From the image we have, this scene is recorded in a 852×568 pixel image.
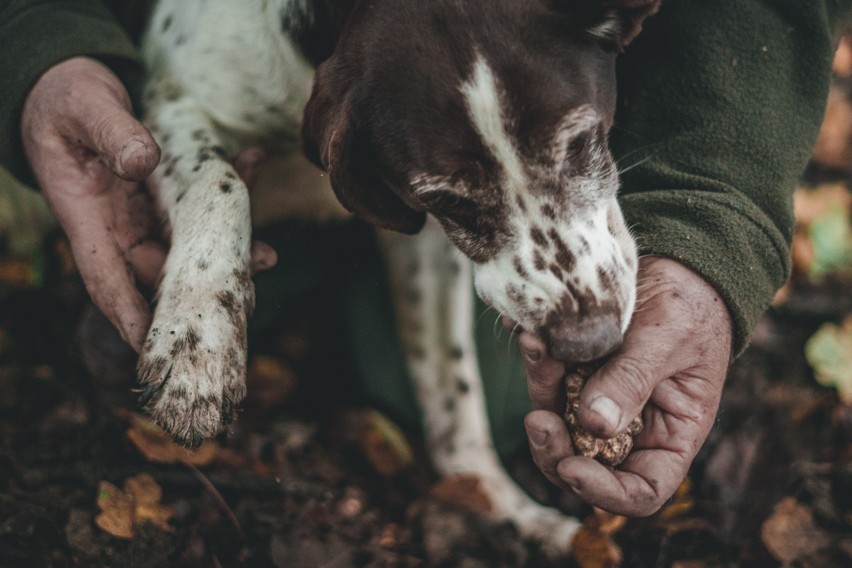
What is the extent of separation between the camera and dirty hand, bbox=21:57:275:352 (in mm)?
1985

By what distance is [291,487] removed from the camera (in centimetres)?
254

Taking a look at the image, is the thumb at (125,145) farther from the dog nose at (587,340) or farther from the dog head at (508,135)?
the dog nose at (587,340)

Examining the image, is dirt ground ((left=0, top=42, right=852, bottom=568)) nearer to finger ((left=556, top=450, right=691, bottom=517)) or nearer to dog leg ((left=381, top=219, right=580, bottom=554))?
dog leg ((left=381, top=219, right=580, bottom=554))

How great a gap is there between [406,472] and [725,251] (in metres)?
1.44

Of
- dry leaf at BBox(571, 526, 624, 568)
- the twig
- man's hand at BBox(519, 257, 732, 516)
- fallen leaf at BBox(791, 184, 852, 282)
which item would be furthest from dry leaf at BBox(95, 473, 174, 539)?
fallen leaf at BBox(791, 184, 852, 282)

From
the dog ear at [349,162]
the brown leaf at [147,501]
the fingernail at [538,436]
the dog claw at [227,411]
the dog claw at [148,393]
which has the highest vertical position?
the dog ear at [349,162]

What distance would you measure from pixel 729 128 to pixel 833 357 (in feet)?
4.80

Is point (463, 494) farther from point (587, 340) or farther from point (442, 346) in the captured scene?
point (587, 340)

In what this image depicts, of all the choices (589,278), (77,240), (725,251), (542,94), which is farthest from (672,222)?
(77,240)

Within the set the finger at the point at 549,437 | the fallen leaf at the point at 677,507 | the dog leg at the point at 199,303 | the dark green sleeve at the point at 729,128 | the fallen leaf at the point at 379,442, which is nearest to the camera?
the finger at the point at 549,437

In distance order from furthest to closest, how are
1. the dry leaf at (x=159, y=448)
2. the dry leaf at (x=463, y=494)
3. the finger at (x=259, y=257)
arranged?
the dry leaf at (x=463, y=494), the dry leaf at (x=159, y=448), the finger at (x=259, y=257)

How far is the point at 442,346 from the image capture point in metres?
2.96

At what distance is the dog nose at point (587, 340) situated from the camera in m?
1.75

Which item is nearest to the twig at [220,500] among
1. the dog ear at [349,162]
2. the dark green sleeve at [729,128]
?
the dog ear at [349,162]
